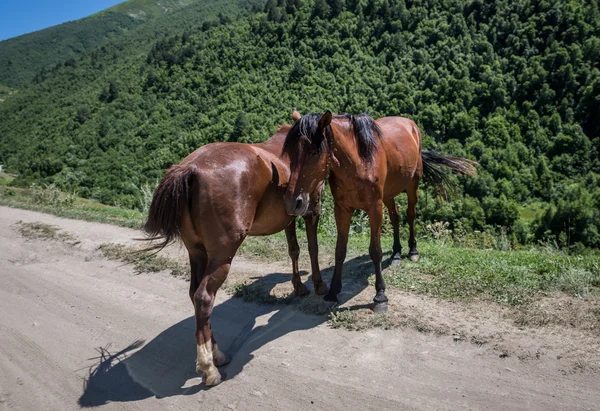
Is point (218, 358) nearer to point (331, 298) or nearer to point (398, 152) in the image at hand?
point (331, 298)

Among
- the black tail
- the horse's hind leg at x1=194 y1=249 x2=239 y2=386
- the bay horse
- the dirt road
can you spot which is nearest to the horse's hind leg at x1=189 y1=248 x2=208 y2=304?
the bay horse

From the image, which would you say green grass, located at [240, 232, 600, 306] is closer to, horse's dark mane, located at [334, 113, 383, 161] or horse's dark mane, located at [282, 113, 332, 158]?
horse's dark mane, located at [334, 113, 383, 161]

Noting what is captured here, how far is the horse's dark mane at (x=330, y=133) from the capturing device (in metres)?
3.87

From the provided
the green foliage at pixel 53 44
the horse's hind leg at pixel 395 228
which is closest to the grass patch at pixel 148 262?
the horse's hind leg at pixel 395 228

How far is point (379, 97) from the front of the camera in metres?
57.5

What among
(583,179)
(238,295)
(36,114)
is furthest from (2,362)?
(36,114)

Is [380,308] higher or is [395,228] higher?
[395,228]

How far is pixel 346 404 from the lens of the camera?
311cm

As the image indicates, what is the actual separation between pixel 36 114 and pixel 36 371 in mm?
86491

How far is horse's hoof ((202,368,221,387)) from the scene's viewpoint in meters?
3.43

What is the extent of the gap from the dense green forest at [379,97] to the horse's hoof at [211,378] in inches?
1207

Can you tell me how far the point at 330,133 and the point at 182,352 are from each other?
2717 mm

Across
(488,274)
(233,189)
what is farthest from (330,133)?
(488,274)

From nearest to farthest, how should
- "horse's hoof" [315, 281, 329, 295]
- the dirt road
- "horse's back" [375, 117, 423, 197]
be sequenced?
the dirt road → "horse's hoof" [315, 281, 329, 295] → "horse's back" [375, 117, 423, 197]
